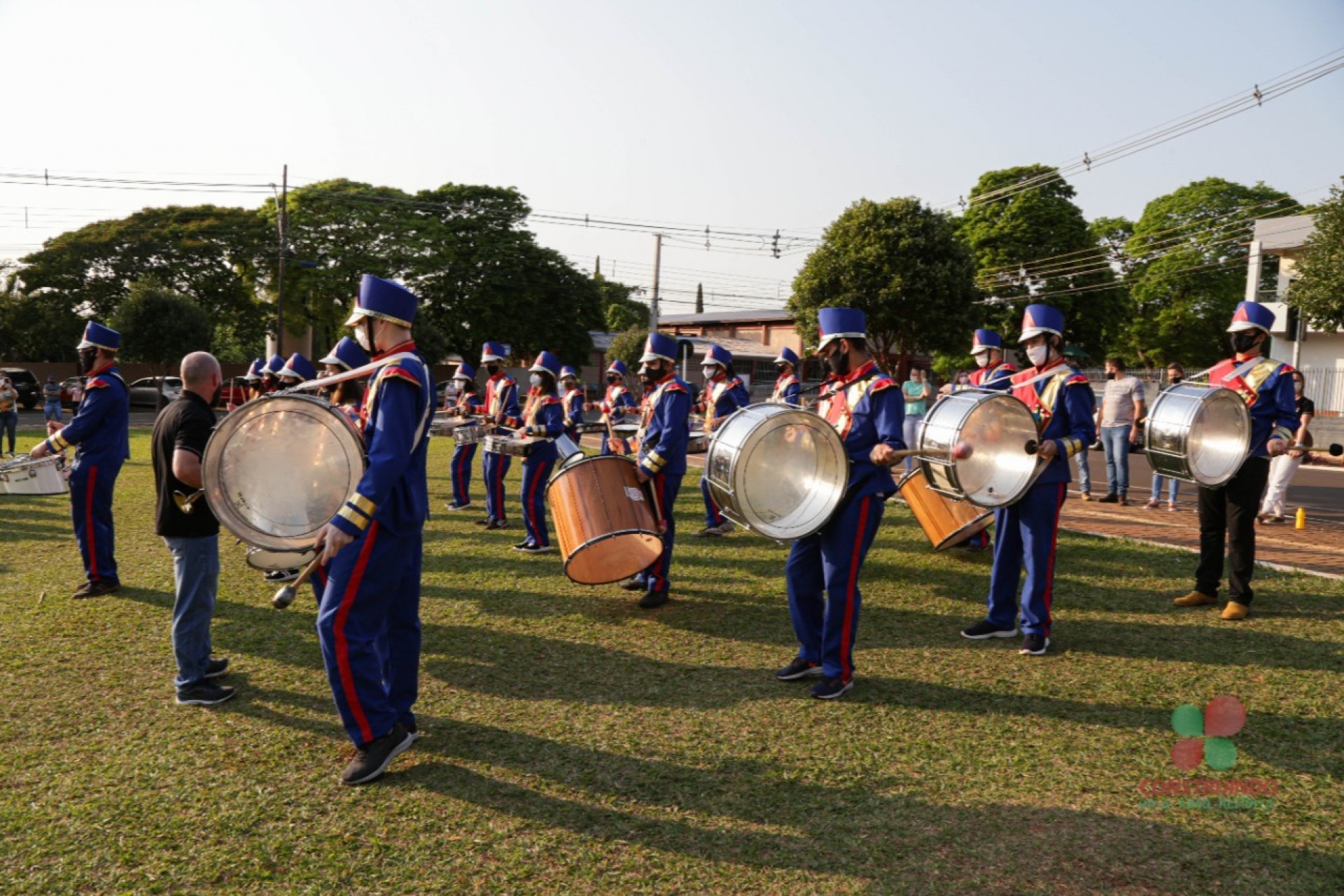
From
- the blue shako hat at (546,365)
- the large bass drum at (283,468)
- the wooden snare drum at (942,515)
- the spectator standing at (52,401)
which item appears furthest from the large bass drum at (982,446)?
the spectator standing at (52,401)

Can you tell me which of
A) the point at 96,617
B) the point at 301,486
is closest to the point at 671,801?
the point at 301,486

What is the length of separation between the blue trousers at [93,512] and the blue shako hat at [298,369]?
112 inches

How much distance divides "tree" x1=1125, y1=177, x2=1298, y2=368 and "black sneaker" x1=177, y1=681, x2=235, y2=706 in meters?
52.9

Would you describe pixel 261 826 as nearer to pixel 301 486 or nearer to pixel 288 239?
pixel 301 486

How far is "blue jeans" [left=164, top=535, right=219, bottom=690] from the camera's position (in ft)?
16.4

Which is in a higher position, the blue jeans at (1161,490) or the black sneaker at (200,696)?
the blue jeans at (1161,490)

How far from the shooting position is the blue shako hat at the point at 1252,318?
21.9ft

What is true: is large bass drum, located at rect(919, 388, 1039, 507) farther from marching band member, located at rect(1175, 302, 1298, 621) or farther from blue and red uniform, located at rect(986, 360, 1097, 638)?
marching band member, located at rect(1175, 302, 1298, 621)

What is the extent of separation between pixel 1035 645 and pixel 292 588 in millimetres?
4436

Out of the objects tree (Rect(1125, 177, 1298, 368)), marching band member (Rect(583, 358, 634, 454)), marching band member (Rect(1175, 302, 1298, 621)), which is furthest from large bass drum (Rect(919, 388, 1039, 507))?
tree (Rect(1125, 177, 1298, 368))

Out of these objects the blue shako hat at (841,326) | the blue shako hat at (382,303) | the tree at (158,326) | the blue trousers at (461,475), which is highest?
the tree at (158,326)

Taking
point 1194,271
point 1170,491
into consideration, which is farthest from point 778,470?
point 1194,271

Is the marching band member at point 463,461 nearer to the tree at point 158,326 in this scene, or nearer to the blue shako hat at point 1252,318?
the blue shako hat at point 1252,318

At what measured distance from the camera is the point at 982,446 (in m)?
5.61
